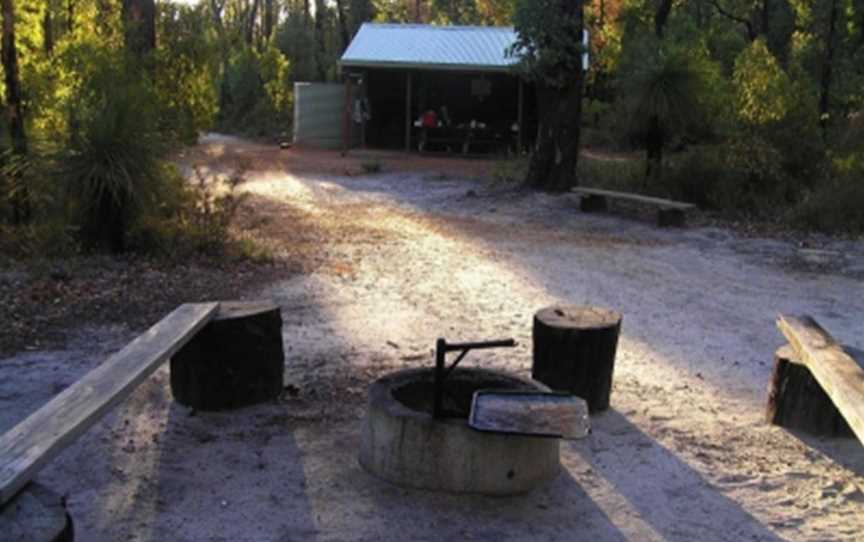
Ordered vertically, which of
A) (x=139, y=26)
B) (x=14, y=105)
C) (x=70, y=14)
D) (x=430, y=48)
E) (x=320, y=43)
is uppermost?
(x=320, y=43)

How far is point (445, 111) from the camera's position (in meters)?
27.9

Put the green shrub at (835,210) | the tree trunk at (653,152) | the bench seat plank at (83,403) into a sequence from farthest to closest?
the tree trunk at (653,152), the green shrub at (835,210), the bench seat plank at (83,403)

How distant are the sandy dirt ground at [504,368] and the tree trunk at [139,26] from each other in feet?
12.6

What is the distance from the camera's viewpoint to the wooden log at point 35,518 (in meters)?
2.76

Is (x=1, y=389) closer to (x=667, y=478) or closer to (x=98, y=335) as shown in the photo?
(x=98, y=335)

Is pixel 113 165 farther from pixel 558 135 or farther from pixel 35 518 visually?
pixel 558 135

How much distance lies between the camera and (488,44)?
91.2 feet

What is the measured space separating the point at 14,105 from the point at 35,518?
7631 millimetres

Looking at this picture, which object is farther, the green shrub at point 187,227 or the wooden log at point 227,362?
the green shrub at point 187,227

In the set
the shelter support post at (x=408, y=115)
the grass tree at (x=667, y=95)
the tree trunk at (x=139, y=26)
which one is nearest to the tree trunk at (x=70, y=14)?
the tree trunk at (x=139, y=26)

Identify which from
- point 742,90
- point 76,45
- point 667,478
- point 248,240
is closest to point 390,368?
point 667,478

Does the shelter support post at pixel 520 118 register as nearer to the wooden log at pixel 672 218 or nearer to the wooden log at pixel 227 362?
the wooden log at pixel 672 218

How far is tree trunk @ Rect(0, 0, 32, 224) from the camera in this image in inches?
370

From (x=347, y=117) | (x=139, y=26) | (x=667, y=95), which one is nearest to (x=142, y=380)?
(x=139, y=26)
